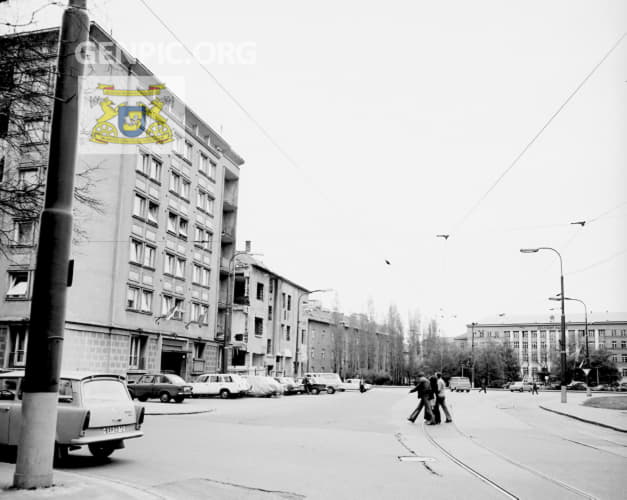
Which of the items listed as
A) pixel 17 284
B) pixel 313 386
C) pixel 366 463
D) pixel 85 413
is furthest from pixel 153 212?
pixel 366 463

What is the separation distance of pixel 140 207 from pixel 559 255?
84.2ft

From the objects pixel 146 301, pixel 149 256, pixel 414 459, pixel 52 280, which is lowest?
pixel 414 459

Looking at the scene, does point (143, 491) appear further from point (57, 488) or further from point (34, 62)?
point (34, 62)

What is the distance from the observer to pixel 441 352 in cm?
A: 10425

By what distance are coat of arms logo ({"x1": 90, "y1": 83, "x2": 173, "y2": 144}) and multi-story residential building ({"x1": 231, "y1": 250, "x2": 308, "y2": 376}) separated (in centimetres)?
1658

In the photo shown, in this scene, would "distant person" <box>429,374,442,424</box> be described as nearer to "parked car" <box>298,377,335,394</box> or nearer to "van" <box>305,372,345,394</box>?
"parked car" <box>298,377,335,394</box>

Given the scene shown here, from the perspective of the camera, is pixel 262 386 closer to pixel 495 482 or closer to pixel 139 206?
pixel 139 206

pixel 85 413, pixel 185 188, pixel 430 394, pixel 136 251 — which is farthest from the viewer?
pixel 185 188

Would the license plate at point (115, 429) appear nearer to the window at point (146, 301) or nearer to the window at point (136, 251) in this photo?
the window at point (136, 251)

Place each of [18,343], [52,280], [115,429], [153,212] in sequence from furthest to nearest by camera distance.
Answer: [153,212] < [18,343] < [115,429] < [52,280]

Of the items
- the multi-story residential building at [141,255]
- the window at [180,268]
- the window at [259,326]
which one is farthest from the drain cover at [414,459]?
the window at [259,326]

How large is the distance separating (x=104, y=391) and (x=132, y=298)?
28.5 metres

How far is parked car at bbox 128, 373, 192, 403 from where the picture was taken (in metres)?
33.6

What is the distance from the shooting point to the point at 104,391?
11.5 meters
